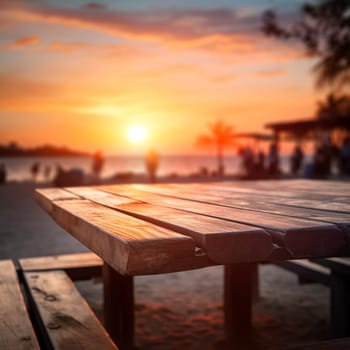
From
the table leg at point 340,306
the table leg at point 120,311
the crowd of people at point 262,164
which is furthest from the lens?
the crowd of people at point 262,164

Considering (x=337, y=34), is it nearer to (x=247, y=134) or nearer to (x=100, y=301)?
(x=247, y=134)

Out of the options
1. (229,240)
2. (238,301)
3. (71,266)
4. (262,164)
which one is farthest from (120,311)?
(262,164)

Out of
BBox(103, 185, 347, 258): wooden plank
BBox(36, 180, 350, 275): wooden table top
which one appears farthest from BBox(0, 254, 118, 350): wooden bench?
BBox(103, 185, 347, 258): wooden plank

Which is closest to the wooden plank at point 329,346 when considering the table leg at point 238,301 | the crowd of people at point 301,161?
the table leg at point 238,301

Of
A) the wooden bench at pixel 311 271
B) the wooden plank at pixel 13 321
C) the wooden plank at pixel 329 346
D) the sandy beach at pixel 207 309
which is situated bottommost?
the sandy beach at pixel 207 309

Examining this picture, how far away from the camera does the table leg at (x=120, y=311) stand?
274 cm

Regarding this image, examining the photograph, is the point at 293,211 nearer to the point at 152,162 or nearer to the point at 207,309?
the point at 207,309

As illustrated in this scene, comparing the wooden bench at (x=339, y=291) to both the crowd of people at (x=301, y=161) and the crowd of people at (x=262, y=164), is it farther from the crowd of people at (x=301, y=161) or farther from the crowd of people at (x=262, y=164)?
the crowd of people at (x=262, y=164)

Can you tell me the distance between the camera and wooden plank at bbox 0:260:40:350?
171cm

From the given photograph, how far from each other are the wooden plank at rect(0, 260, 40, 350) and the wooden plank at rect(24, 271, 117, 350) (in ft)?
0.28

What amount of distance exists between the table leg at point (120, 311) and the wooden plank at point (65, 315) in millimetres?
247

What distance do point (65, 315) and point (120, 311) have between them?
75cm

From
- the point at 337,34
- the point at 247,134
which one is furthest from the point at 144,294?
the point at 247,134

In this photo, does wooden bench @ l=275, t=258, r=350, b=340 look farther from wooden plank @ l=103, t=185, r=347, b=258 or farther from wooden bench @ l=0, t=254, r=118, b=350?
wooden plank @ l=103, t=185, r=347, b=258
